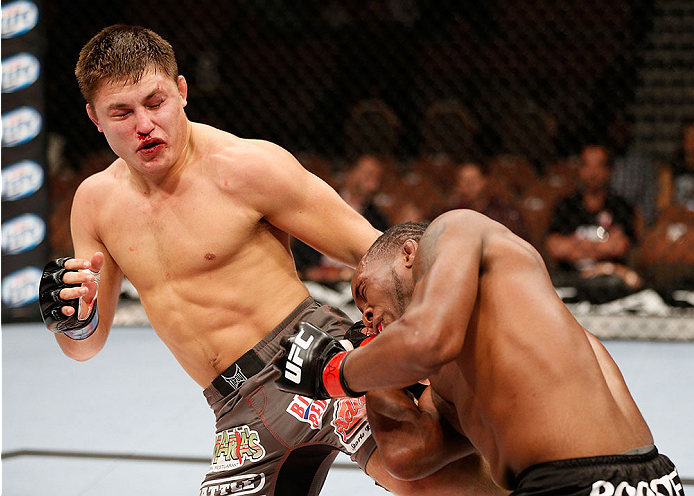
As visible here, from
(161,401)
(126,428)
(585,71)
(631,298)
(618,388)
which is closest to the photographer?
(618,388)

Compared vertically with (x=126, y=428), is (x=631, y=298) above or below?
below

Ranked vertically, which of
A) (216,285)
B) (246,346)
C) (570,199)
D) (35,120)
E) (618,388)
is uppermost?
(35,120)

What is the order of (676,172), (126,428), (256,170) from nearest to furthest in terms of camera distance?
(256,170), (126,428), (676,172)

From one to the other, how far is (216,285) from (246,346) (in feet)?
0.49

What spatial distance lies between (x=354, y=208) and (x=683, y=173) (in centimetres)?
224

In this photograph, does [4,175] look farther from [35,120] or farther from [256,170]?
[256,170]

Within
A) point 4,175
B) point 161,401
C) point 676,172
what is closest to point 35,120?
point 4,175

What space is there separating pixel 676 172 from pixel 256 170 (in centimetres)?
429

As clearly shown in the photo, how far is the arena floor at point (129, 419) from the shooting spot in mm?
2514

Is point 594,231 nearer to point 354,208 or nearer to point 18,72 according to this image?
point 354,208

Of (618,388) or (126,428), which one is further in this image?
(126,428)

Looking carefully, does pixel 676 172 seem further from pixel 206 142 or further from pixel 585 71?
pixel 206 142

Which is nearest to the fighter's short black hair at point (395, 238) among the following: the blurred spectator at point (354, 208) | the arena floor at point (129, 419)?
the arena floor at point (129, 419)

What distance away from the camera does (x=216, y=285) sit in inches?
67.7
